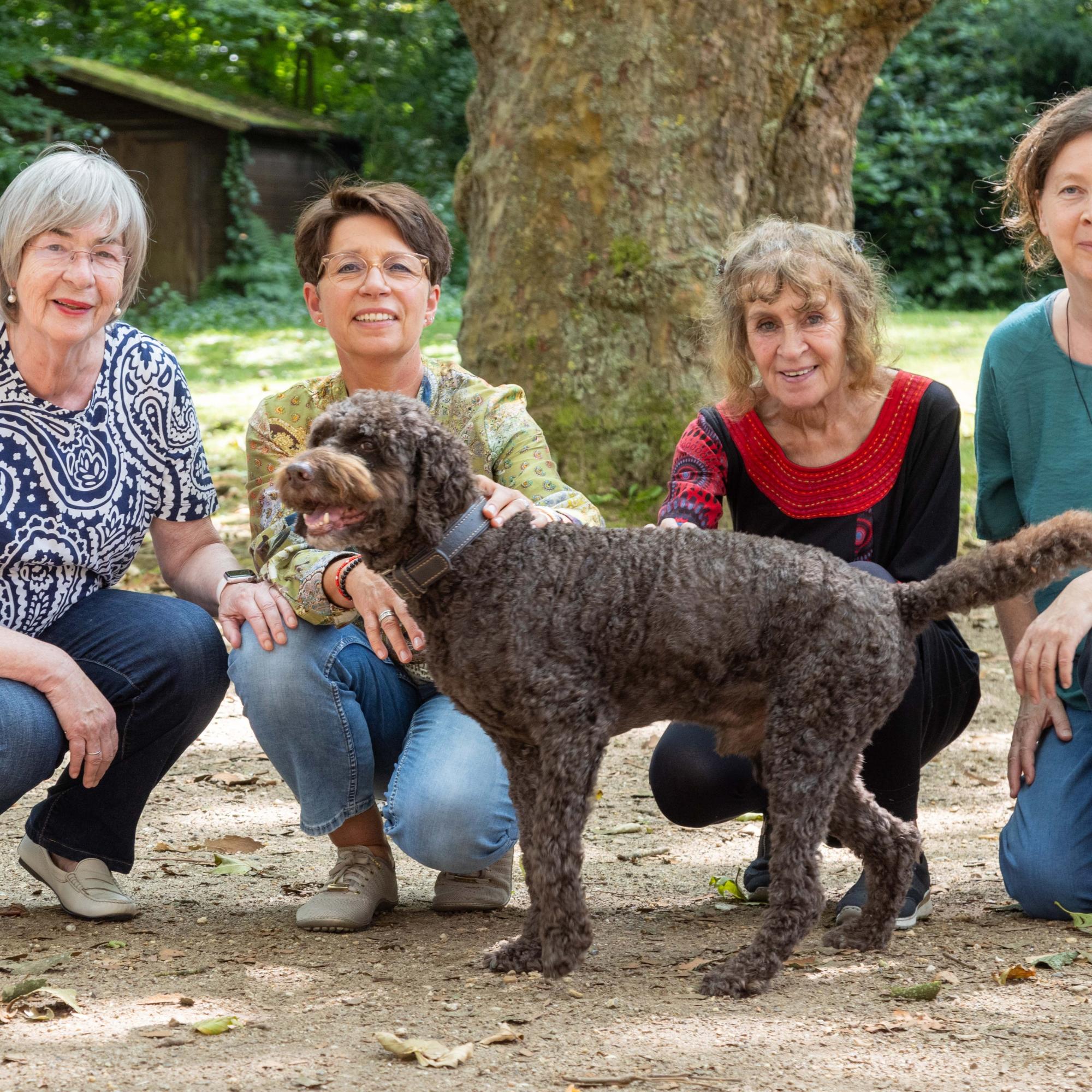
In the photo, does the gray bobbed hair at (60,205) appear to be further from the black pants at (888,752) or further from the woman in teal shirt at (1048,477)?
the woman in teal shirt at (1048,477)

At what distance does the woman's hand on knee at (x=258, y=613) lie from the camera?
3824 mm

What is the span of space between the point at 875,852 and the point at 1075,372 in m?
1.66

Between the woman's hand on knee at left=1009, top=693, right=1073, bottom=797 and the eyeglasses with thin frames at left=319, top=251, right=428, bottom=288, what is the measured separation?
223 cm

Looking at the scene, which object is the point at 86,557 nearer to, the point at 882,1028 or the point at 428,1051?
the point at 428,1051

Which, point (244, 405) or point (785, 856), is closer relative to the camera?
point (785, 856)

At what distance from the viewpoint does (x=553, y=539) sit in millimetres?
3391

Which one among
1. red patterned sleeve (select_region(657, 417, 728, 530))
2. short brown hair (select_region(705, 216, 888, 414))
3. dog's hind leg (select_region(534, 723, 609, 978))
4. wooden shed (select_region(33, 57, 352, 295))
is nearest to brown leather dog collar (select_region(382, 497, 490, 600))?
dog's hind leg (select_region(534, 723, 609, 978))

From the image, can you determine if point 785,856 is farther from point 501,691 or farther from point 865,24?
point 865,24

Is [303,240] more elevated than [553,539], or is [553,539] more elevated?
[303,240]

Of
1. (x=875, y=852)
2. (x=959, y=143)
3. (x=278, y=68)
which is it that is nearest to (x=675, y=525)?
(x=875, y=852)

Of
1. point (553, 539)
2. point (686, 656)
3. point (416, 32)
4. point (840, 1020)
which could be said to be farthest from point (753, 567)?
point (416, 32)

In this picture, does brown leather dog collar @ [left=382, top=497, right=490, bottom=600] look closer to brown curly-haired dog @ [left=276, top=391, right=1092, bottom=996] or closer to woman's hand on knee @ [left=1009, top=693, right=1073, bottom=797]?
brown curly-haired dog @ [left=276, top=391, right=1092, bottom=996]

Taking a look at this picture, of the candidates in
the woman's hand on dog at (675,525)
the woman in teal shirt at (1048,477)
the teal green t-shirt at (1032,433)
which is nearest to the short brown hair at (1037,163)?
the woman in teal shirt at (1048,477)

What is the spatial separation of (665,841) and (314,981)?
66.1 inches
